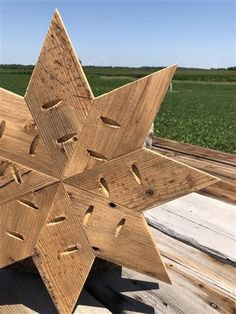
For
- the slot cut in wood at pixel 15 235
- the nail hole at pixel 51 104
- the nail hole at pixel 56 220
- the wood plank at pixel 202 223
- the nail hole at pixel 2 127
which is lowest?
the slot cut in wood at pixel 15 235

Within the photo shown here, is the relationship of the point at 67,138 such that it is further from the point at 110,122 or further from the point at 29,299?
the point at 29,299

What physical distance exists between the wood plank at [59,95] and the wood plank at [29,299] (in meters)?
0.54

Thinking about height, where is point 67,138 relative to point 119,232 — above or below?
above

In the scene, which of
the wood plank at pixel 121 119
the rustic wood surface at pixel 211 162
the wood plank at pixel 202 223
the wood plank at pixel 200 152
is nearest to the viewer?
the wood plank at pixel 121 119

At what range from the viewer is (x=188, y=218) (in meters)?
2.26

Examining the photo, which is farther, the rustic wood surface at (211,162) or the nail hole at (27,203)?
the rustic wood surface at (211,162)

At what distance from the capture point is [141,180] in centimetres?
127

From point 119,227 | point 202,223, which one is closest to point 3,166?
point 119,227

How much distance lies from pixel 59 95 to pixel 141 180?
36cm

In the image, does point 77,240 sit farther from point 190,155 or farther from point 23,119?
point 190,155

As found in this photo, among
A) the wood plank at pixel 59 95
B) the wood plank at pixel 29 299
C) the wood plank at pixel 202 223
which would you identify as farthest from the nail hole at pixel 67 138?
the wood plank at pixel 202 223

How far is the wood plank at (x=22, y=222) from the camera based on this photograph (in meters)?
1.32

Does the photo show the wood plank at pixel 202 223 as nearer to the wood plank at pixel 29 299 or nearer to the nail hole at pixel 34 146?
the wood plank at pixel 29 299

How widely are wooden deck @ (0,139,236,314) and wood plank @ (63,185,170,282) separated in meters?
0.26
